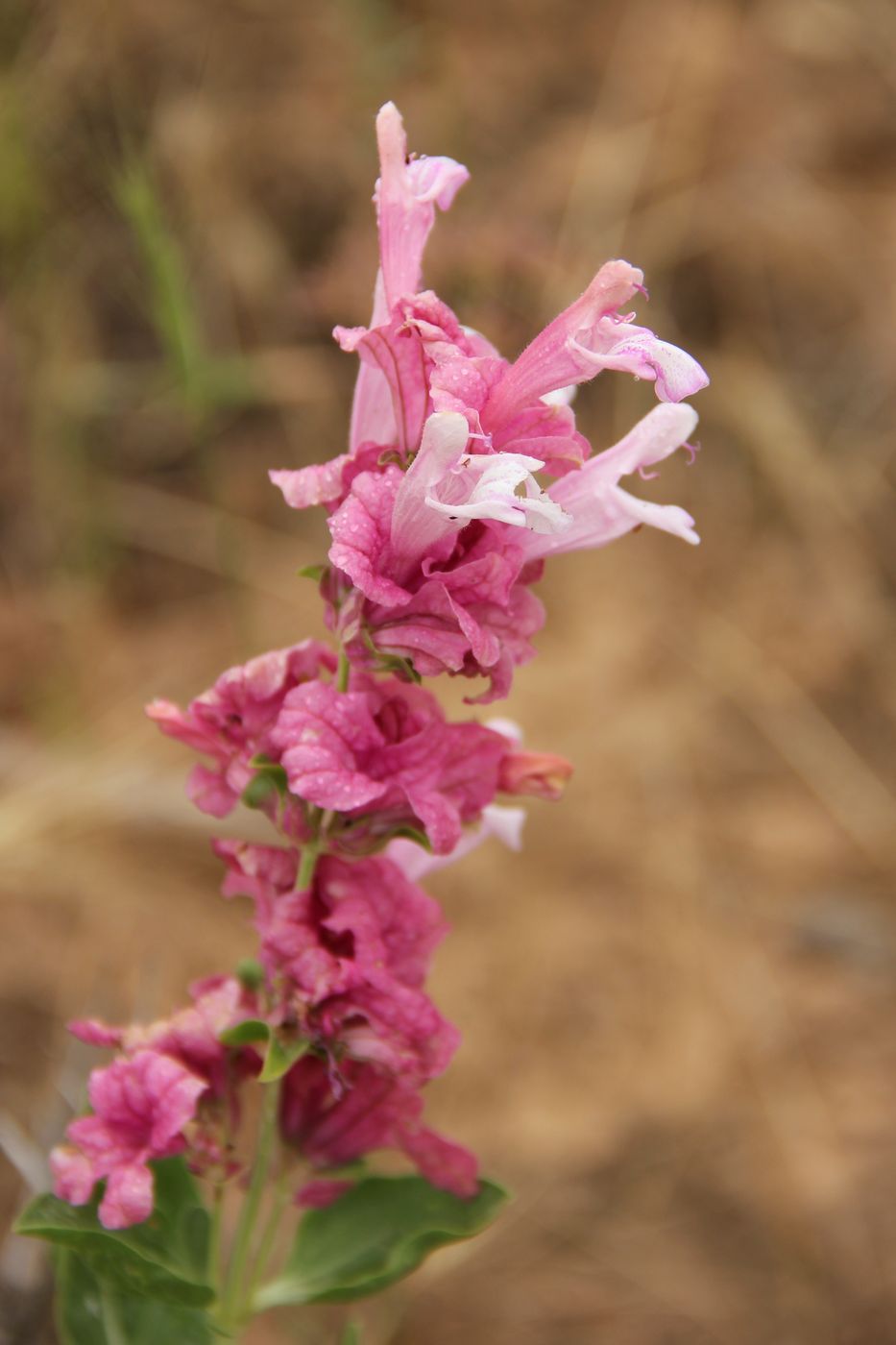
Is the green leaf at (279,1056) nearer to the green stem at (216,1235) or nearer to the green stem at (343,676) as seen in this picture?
the green stem at (216,1235)

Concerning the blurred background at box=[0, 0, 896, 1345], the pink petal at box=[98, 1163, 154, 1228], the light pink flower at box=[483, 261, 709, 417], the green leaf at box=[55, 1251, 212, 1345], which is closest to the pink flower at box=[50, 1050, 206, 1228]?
the pink petal at box=[98, 1163, 154, 1228]

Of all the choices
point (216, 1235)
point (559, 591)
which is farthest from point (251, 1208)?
point (559, 591)

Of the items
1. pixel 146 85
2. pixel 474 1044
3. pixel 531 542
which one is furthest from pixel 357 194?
pixel 531 542

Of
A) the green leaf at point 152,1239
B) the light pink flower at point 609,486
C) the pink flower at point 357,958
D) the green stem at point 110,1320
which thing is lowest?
the green stem at point 110,1320

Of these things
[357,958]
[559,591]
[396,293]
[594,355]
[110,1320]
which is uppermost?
[559,591]

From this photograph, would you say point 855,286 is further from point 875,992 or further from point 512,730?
point 512,730

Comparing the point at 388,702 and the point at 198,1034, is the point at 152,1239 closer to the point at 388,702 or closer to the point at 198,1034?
the point at 198,1034

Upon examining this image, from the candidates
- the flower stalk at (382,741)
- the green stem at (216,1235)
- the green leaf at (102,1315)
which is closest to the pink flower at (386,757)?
the flower stalk at (382,741)
